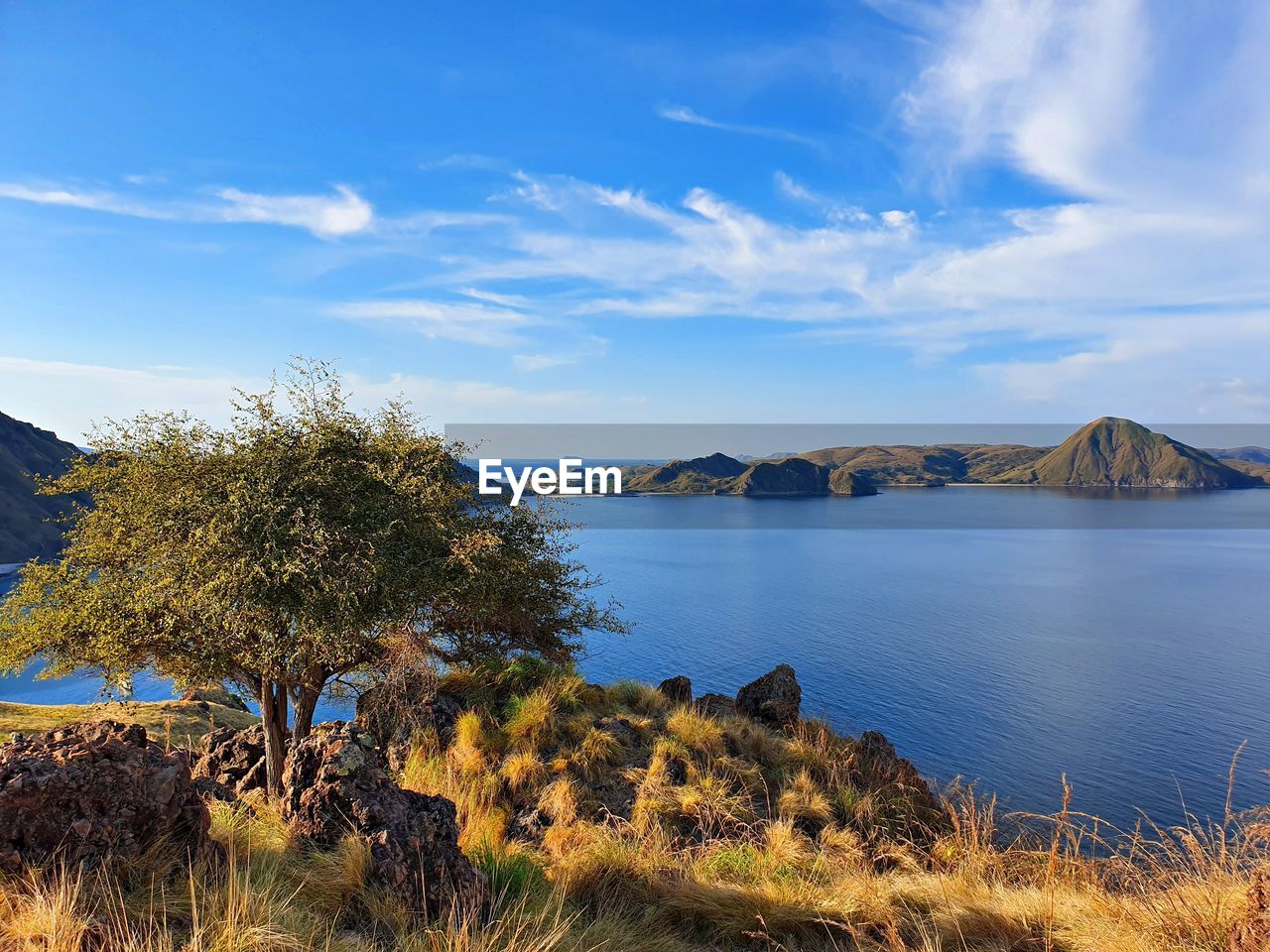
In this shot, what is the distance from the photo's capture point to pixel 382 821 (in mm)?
5508

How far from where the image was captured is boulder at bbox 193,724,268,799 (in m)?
13.5

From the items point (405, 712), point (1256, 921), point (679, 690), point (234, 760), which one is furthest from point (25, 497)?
point (1256, 921)

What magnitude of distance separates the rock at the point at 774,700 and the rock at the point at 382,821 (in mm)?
15134

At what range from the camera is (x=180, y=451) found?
15141mm

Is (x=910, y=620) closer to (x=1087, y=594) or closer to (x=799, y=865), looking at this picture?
(x=1087, y=594)

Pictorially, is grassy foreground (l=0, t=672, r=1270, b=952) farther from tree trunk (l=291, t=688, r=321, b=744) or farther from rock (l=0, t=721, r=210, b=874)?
tree trunk (l=291, t=688, r=321, b=744)

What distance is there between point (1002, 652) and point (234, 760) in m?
53.3

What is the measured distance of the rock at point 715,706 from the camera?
18234 mm

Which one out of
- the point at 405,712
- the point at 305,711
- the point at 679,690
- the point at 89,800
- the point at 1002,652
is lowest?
the point at 1002,652

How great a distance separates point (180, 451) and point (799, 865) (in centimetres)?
1515

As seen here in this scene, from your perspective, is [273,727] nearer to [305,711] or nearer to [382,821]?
[305,711]

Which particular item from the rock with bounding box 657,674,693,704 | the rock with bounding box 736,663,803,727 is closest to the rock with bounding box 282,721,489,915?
the rock with bounding box 657,674,693,704

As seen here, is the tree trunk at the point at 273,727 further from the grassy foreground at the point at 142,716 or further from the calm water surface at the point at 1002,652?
the calm water surface at the point at 1002,652

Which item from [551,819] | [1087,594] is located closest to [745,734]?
[551,819]
